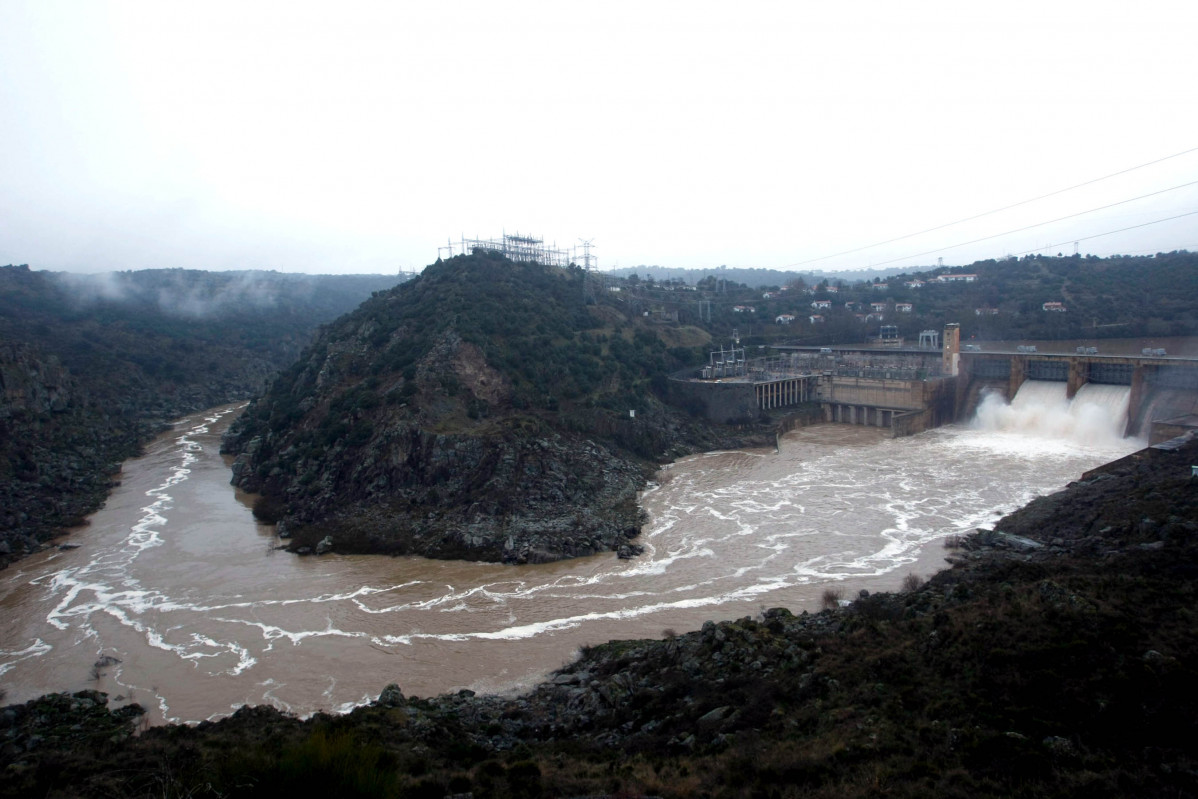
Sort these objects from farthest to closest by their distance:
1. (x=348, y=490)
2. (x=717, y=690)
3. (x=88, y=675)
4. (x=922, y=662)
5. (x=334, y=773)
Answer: (x=348, y=490), (x=88, y=675), (x=717, y=690), (x=922, y=662), (x=334, y=773)

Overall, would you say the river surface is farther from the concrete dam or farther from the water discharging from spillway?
the concrete dam

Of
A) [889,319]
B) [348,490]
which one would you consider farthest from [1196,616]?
[889,319]

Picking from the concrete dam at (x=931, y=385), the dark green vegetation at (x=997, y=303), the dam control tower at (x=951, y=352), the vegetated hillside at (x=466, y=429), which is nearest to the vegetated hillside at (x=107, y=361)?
the vegetated hillside at (x=466, y=429)

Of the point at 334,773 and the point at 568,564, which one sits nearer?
the point at 334,773

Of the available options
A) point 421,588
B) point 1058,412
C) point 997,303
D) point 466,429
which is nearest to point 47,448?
point 466,429

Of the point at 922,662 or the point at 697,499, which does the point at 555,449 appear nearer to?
the point at 697,499

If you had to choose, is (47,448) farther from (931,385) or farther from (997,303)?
(997,303)

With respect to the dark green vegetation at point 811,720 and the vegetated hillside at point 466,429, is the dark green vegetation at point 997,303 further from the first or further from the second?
A: the dark green vegetation at point 811,720
